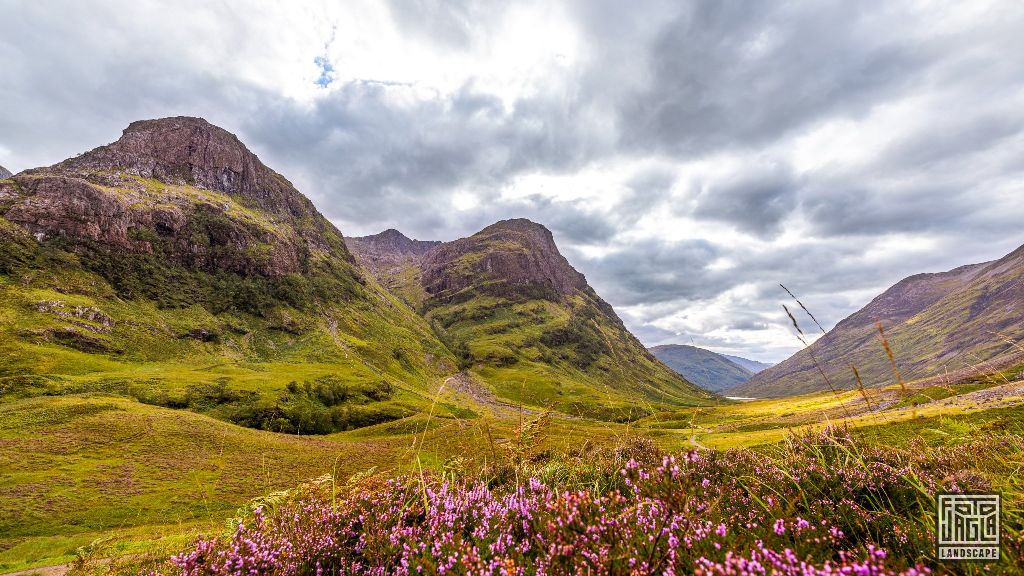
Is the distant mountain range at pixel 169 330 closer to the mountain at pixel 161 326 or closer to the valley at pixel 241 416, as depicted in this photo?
the mountain at pixel 161 326

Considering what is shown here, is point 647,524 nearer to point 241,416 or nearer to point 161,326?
point 241,416

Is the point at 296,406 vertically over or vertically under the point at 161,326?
under

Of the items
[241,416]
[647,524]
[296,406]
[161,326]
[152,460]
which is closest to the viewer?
[647,524]

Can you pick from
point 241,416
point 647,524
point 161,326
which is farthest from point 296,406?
point 647,524

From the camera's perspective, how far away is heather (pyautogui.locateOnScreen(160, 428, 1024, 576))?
289 cm

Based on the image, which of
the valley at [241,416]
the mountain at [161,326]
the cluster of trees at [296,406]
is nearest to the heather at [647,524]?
the valley at [241,416]

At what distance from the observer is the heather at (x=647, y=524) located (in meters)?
2.89

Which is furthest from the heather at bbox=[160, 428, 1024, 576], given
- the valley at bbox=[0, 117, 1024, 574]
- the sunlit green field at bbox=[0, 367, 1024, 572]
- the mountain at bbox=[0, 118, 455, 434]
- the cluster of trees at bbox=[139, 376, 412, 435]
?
the mountain at bbox=[0, 118, 455, 434]

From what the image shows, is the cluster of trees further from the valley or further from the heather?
the heather

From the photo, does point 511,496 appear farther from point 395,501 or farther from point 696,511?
point 696,511

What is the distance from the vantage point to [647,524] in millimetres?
3406

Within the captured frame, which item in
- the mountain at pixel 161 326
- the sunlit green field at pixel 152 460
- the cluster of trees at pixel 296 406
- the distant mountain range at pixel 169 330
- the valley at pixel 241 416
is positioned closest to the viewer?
the valley at pixel 241 416

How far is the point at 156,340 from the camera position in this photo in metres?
125

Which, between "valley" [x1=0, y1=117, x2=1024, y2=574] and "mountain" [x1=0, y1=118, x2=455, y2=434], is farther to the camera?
"mountain" [x1=0, y1=118, x2=455, y2=434]
